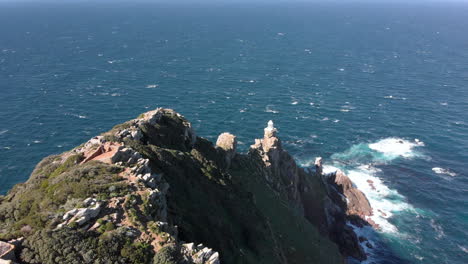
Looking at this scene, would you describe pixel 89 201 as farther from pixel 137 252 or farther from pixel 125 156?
pixel 125 156

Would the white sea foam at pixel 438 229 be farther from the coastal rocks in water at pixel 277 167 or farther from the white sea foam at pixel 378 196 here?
the coastal rocks in water at pixel 277 167

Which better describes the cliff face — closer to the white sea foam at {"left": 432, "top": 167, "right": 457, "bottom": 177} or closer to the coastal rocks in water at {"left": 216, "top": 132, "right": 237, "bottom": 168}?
the coastal rocks in water at {"left": 216, "top": 132, "right": 237, "bottom": 168}

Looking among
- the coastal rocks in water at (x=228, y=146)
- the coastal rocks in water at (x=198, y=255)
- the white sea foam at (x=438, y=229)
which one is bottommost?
the white sea foam at (x=438, y=229)

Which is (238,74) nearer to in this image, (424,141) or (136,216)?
(424,141)

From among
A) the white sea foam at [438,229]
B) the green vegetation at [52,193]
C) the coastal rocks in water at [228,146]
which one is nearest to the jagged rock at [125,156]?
the green vegetation at [52,193]

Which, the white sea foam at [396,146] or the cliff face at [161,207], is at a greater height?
the cliff face at [161,207]

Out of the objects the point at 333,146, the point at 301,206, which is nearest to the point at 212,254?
the point at 301,206

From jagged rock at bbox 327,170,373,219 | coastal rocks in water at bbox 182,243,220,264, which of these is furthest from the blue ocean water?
coastal rocks in water at bbox 182,243,220,264

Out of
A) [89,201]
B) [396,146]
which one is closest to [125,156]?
[89,201]
